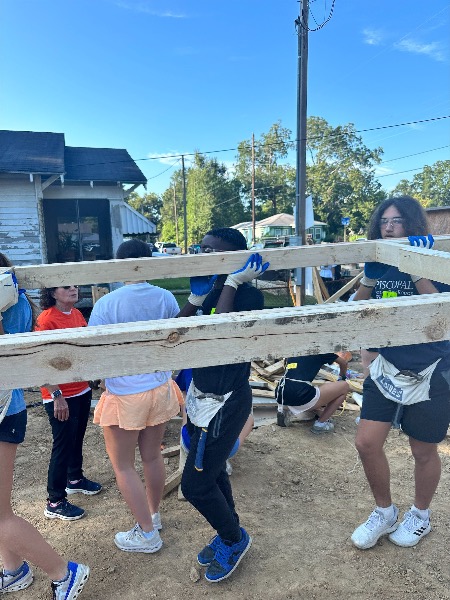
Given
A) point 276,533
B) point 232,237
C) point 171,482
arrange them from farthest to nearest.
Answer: point 171,482 < point 276,533 < point 232,237

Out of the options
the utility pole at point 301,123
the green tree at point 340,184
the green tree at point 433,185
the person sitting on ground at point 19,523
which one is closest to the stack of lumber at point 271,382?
the person sitting on ground at point 19,523

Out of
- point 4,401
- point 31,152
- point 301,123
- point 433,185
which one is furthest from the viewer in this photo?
point 433,185

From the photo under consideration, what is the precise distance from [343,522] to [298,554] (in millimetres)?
449

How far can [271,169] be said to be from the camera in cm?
5166

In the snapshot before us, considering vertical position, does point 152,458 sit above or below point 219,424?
below

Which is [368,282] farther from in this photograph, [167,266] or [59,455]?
[59,455]

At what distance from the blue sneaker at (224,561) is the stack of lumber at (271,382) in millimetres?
2378

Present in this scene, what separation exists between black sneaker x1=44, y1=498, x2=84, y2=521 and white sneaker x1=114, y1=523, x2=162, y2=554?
495 mm

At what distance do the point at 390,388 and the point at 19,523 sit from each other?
197 cm

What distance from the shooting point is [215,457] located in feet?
Result: 6.72

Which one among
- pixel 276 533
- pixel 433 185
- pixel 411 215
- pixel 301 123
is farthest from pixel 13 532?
pixel 433 185

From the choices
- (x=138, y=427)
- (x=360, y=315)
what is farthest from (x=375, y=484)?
(x=360, y=315)

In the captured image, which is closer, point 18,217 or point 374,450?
point 374,450

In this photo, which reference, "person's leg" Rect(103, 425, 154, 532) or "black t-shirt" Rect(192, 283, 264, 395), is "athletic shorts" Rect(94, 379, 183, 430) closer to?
"person's leg" Rect(103, 425, 154, 532)
